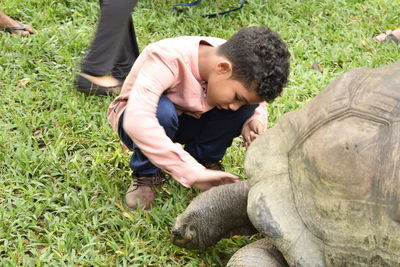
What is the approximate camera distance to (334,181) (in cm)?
213

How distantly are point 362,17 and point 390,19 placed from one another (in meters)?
0.24

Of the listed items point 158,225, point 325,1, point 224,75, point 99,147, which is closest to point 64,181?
point 99,147

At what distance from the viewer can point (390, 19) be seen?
198 inches

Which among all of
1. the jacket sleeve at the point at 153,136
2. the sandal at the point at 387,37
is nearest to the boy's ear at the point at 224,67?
the jacket sleeve at the point at 153,136

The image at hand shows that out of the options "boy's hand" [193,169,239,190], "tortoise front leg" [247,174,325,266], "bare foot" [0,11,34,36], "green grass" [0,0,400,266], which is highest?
"tortoise front leg" [247,174,325,266]

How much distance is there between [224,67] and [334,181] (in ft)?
2.39

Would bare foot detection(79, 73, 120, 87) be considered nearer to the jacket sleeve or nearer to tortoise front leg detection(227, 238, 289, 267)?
the jacket sleeve

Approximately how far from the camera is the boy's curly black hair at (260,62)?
250 centimetres

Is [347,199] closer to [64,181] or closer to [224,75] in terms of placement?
[224,75]

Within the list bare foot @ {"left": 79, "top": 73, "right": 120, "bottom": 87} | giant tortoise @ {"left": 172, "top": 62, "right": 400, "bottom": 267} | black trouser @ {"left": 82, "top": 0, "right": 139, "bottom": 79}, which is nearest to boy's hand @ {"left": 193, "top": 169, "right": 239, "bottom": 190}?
giant tortoise @ {"left": 172, "top": 62, "right": 400, "bottom": 267}

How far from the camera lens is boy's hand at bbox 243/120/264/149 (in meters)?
2.88

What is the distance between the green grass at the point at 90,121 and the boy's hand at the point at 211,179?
329mm

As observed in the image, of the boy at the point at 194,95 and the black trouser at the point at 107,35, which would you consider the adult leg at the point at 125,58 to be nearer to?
the black trouser at the point at 107,35

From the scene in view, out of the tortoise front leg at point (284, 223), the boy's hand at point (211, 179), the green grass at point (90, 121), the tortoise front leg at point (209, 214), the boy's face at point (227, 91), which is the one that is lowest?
the green grass at point (90, 121)
